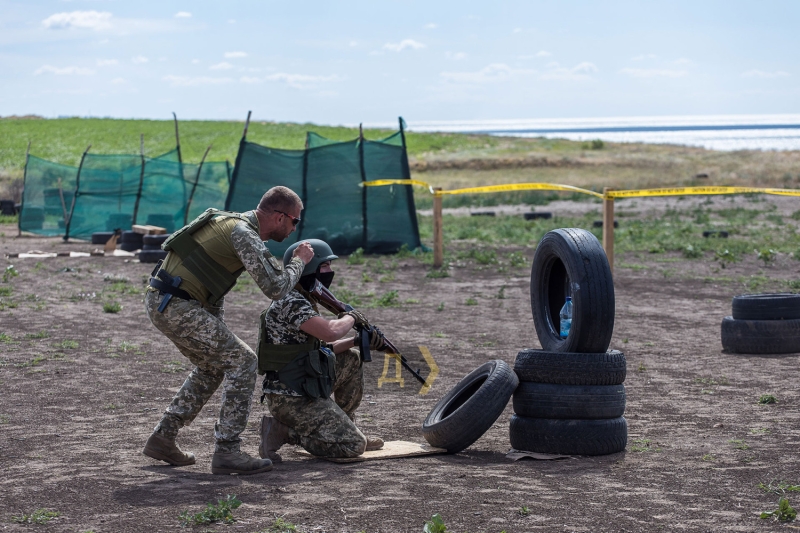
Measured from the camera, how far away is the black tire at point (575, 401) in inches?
245

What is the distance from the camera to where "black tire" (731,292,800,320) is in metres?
9.91

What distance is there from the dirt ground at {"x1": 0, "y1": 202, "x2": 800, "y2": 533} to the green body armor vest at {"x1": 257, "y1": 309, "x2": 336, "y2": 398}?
0.51m

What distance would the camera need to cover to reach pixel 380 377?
9.08 metres

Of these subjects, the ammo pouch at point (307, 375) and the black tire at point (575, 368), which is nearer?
the ammo pouch at point (307, 375)

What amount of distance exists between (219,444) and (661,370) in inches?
199

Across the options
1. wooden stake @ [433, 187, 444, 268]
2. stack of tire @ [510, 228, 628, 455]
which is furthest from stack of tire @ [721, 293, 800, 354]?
wooden stake @ [433, 187, 444, 268]

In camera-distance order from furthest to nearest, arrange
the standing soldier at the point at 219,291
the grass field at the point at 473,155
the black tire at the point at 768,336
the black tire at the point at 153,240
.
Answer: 1. the grass field at the point at 473,155
2. the black tire at the point at 153,240
3. the black tire at the point at 768,336
4. the standing soldier at the point at 219,291

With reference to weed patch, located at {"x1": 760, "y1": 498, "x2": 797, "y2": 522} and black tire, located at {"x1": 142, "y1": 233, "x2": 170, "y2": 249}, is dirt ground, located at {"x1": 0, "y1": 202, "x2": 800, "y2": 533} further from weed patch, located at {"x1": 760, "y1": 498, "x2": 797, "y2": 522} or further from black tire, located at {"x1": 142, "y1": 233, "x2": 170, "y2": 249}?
black tire, located at {"x1": 142, "y1": 233, "x2": 170, "y2": 249}

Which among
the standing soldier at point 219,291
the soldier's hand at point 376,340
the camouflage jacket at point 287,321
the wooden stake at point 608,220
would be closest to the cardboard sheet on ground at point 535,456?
the soldier's hand at point 376,340

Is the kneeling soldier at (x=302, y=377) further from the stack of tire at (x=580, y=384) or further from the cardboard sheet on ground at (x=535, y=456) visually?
the stack of tire at (x=580, y=384)

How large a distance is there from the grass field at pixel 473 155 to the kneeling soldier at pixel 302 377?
96.1 feet

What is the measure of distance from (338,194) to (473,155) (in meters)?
51.9

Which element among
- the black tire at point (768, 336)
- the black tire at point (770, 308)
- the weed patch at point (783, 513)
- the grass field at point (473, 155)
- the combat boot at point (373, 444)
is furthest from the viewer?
the grass field at point (473, 155)

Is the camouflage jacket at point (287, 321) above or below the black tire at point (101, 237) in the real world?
above
